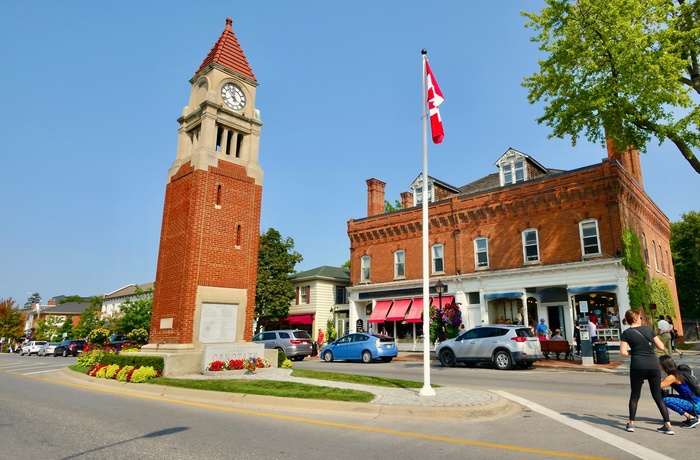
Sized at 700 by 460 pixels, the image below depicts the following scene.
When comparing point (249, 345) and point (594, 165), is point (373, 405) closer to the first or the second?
point (249, 345)

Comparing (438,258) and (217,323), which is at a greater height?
(438,258)

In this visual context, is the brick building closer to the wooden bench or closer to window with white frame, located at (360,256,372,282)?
window with white frame, located at (360,256,372,282)

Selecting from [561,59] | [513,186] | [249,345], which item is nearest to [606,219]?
[513,186]

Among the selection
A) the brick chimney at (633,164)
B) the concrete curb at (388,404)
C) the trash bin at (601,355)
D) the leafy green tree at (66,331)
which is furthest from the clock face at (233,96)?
the leafy green tree at (66,331)

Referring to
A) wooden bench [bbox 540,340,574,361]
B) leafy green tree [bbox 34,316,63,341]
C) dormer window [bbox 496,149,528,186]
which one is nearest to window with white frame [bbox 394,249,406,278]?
dormer window [bbox 496,149,528,186]

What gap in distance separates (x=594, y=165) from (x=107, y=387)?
25415 millimetres

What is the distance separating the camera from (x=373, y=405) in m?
8.12

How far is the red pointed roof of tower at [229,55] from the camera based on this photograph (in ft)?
58.4

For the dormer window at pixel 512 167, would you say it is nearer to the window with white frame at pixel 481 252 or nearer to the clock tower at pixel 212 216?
the window with white frame at pixel 481 252

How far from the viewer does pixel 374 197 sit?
121ft

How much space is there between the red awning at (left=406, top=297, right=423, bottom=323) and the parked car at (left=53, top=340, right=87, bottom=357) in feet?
99.6

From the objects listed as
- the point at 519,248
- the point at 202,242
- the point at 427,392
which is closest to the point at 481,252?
the point at 519,248

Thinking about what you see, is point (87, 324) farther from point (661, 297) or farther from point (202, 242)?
point (661, 297)

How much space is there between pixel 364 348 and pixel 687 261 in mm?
41705
